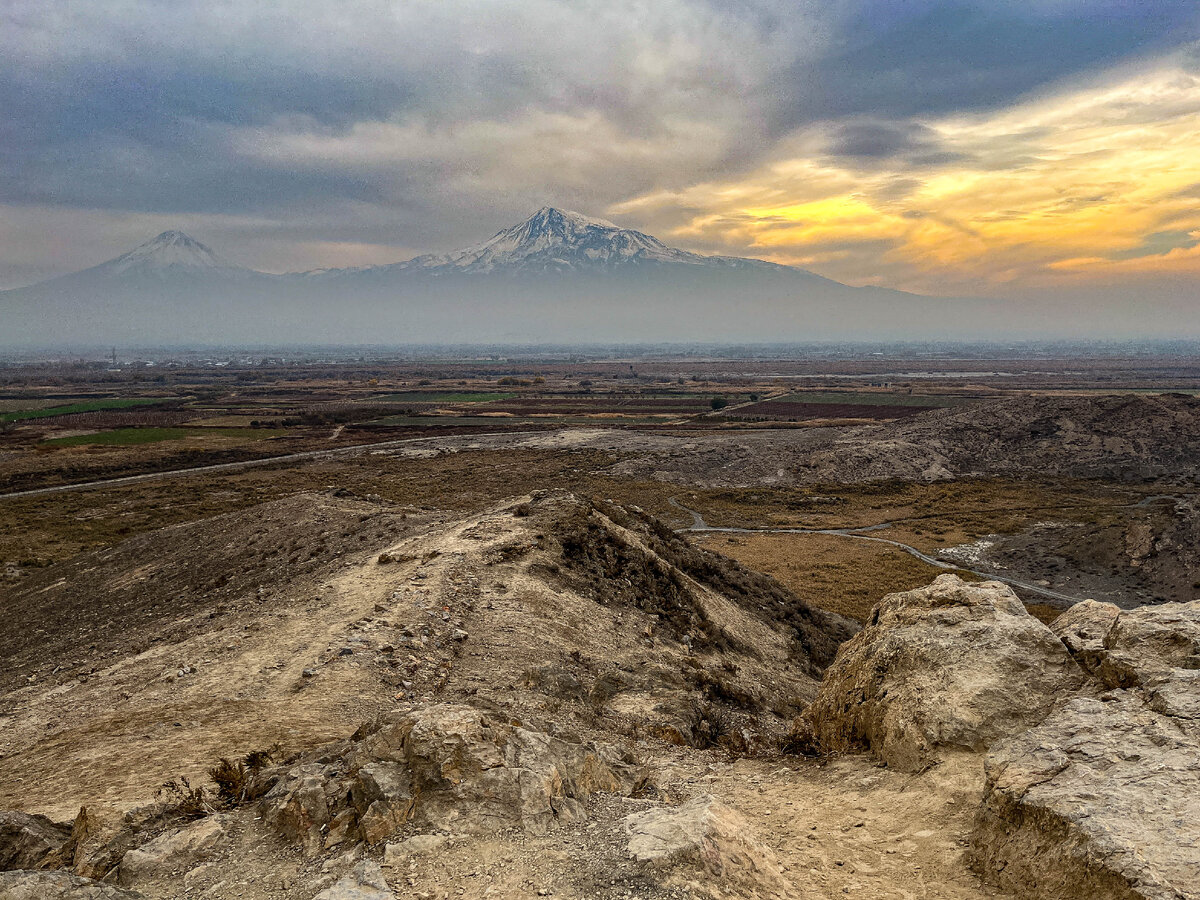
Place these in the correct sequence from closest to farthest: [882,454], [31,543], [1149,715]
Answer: [1149,715] < [31,543] < [882,454]

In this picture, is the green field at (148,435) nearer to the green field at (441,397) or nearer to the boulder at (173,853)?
the green field at (441,397)

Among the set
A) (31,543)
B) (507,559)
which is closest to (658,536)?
(507,559)

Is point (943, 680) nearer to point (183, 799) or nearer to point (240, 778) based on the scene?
point (240, 778)

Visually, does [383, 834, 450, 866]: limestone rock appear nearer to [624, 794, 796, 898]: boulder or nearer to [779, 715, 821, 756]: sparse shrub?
[624, 794, 796, 898]: boulder

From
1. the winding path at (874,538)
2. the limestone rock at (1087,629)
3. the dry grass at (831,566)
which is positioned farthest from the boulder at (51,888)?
the winding path at (874,538)

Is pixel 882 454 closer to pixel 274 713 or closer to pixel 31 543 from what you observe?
pixel 274 713

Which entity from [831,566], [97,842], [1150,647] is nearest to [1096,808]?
[1150,647]
